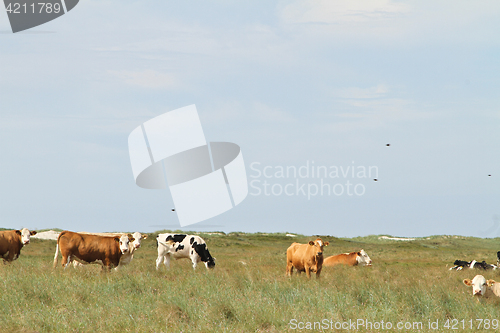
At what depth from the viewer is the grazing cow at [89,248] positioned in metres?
18.5

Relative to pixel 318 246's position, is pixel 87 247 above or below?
above

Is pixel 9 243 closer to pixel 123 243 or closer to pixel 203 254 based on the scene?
pixel 123 243

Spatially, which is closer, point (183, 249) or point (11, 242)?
point (11, 242)

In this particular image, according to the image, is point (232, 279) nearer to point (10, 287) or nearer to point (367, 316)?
point (367, 316)

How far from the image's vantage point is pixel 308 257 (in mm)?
18344

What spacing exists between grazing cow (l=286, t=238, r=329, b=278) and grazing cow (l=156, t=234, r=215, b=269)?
4571 mm

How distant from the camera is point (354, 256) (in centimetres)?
2639

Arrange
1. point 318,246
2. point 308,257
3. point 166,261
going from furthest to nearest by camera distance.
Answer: point 166,261, point 308,257, point 318,246

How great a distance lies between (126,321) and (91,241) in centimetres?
1022

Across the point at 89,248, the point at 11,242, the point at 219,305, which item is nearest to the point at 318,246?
the point at 219,305

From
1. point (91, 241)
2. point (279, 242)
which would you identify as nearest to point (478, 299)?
point (91, 241)

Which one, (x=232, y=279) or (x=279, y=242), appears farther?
(x=279, y=242)

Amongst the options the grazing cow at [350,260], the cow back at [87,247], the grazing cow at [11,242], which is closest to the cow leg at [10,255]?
the grazing cow at [11,242]

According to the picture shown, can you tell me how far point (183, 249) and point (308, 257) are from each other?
276 inches
